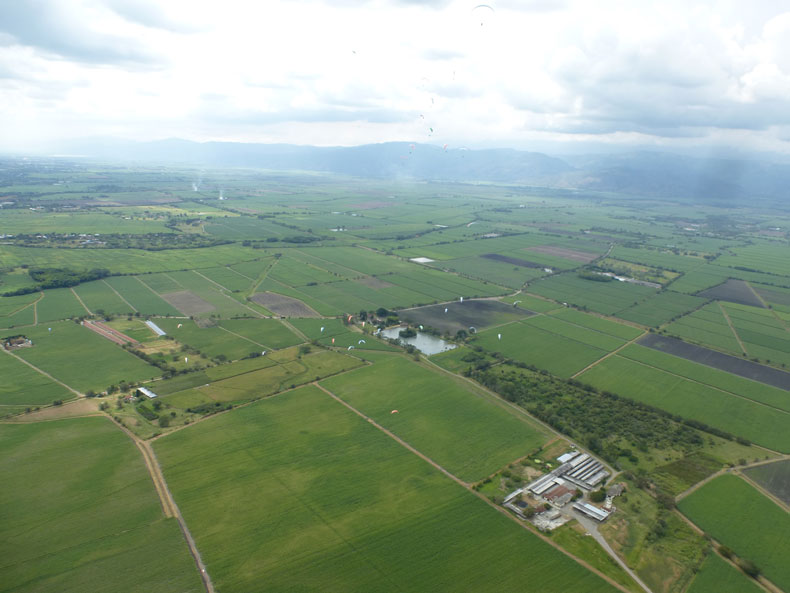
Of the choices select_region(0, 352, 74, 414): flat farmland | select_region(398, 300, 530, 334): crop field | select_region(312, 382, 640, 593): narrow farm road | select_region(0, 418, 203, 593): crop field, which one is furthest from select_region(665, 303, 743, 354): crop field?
select_region(0, 352, 74, 414): flat farmland

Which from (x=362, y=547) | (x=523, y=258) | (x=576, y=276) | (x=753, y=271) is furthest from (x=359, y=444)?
(x=753, y=271)

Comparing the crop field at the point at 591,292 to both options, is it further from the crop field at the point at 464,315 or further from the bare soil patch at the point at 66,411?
the bare soil patch at the point at 66,411

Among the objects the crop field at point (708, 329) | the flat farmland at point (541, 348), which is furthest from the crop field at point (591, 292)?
the flat farmland at point (541, 348)

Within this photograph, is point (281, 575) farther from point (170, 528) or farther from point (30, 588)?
point (30, 588)

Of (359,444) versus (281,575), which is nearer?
(281,575)

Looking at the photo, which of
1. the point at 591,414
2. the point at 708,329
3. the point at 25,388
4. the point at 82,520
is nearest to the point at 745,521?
the point at 591,414

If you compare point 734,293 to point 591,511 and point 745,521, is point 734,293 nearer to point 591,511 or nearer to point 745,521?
point 745,521
